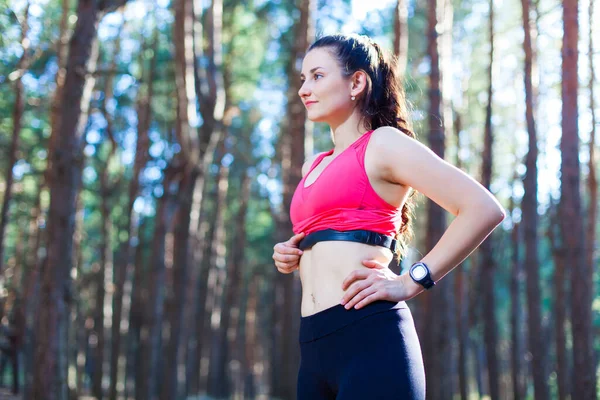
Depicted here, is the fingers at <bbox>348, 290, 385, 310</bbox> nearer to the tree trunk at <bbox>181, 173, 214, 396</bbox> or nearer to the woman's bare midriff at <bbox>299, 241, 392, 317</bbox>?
the woman's bare midriff at <bbox>299, 241, 392, 317</bbox>

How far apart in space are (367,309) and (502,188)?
1095 inches

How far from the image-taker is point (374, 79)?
284cm

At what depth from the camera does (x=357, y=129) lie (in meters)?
2.84

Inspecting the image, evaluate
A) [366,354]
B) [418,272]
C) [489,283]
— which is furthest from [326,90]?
[489,283]

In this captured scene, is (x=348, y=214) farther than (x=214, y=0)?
No

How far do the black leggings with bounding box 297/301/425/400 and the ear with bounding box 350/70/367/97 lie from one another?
2.73 feet

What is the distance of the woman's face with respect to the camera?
9.21 feet

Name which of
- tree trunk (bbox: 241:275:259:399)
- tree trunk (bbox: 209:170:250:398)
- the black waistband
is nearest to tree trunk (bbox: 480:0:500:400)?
tree trunk (bbox: 209:170:250:398)

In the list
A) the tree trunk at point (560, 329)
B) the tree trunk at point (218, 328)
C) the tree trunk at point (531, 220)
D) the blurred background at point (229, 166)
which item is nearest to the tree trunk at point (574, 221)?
the blurred background at point (229, 166)

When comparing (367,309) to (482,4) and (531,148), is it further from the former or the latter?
(482,4)

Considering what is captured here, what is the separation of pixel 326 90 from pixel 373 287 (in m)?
0.81

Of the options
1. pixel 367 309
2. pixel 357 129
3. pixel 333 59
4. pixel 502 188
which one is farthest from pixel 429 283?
pixel 502 188

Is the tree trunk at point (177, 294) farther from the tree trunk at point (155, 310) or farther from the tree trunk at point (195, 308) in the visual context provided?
the tree trunk at point (195, 308)

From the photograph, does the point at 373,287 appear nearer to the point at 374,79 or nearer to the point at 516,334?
the point at 374,79
